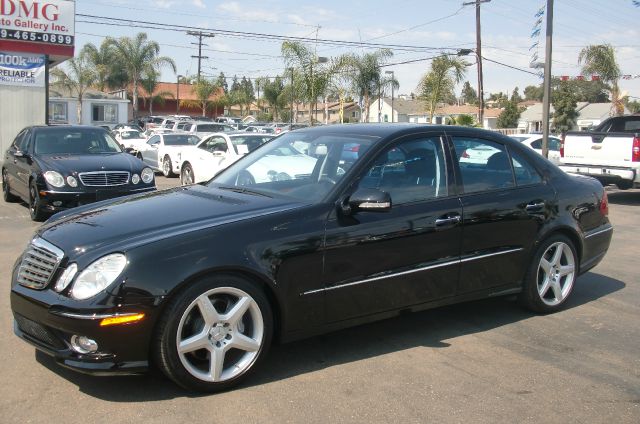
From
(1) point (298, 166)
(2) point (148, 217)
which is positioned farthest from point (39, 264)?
(1) point (298, 166)

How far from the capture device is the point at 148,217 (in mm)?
4055

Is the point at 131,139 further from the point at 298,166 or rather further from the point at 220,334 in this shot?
the point at 220,334

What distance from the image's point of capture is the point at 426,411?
3.66 meters

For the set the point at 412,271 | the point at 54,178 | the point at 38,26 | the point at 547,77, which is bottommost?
the point at 412,271

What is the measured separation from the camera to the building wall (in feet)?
67.7

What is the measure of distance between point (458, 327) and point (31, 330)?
314cm

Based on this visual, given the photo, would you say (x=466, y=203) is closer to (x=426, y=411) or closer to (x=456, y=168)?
(x=456, y=168)

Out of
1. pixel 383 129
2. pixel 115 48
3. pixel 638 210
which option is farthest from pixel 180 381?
pixel 115 48

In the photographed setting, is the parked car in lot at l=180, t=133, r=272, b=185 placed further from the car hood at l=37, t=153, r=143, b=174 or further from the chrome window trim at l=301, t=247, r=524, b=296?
the chrome window trim at l=301, t=247, r=524, b=296

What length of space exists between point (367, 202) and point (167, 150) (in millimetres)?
15029

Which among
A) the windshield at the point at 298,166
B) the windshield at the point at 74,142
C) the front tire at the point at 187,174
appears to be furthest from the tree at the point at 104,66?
the windshield at the point at 298,166

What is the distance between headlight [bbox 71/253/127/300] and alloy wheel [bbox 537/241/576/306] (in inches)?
137

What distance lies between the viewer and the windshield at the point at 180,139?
19062mm

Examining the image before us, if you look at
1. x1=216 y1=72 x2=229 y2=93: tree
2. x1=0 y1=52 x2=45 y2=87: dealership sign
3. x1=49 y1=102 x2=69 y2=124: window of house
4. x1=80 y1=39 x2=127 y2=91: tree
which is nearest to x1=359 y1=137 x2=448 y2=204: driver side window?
x1=0 y1=52 x2=45 y2=87: dealership sign
